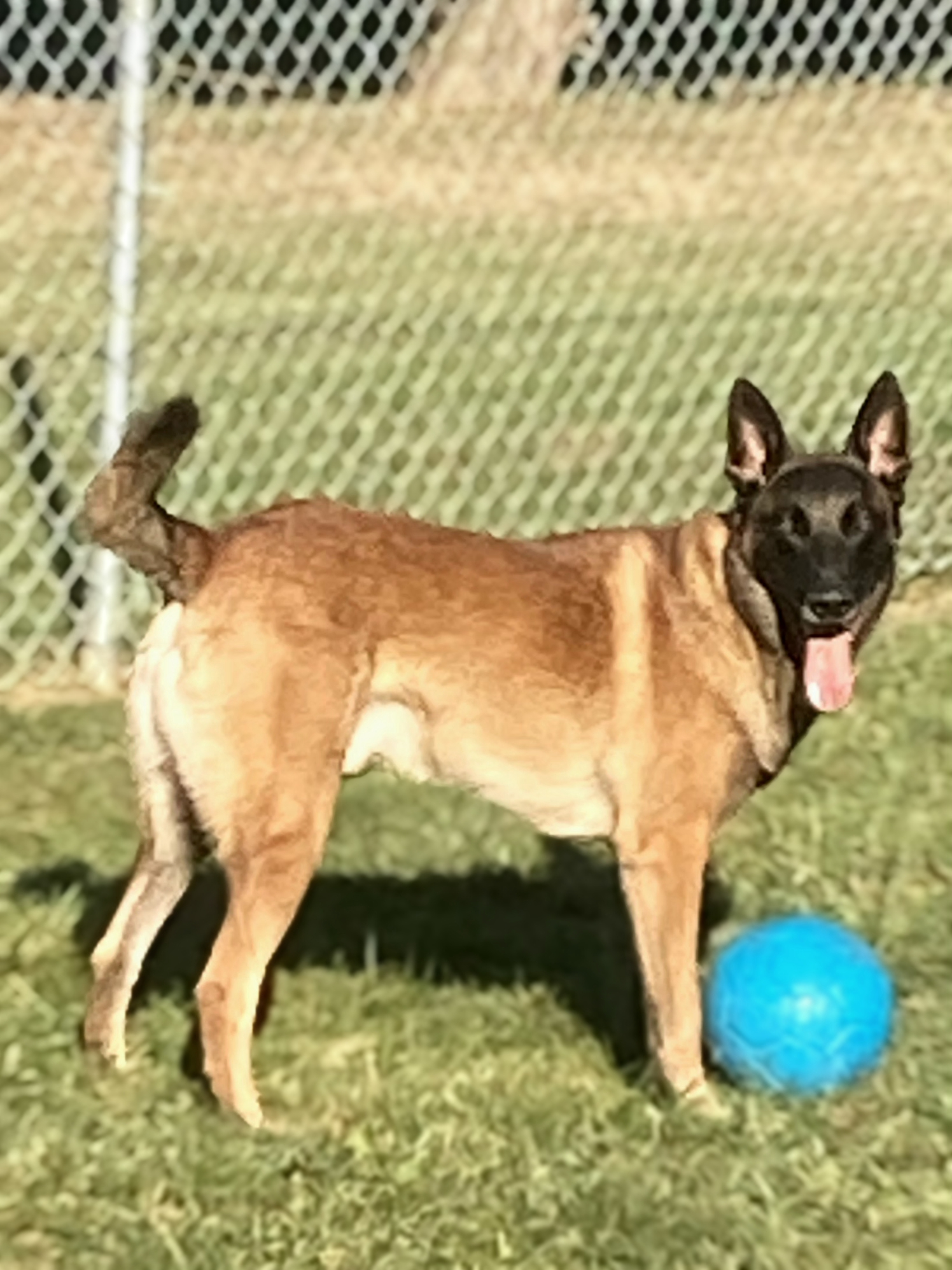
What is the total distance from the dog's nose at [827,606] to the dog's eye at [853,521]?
0.12m

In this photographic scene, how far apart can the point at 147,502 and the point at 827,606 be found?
1111mm

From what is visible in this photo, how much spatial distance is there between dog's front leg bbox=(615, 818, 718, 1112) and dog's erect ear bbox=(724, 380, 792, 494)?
0.60 metres

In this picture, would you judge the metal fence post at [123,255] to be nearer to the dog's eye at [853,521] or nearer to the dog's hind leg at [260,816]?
the dog's hind leg at [260,816]

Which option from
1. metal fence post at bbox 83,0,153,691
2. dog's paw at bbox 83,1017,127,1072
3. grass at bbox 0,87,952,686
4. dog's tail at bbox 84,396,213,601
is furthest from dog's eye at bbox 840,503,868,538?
grass at bbox 0,87,952,686

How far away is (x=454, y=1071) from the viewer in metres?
3.95

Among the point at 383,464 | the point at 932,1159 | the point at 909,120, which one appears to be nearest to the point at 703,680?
the point at 932,1159

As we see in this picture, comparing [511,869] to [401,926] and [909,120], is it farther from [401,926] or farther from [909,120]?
[909,120]

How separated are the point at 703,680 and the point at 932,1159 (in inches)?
34.6

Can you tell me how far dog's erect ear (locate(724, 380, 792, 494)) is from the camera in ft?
13.0

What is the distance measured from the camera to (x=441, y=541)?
12.8 ft

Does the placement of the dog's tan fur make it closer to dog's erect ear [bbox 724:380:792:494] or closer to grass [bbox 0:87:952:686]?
dog's erect ear [bbox 724:380:792:494]

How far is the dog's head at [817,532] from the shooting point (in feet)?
12.4

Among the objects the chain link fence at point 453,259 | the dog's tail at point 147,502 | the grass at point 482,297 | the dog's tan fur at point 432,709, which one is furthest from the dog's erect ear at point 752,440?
the grass at point 482,297

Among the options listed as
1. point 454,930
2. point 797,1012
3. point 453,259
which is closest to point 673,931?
point 797,1012
